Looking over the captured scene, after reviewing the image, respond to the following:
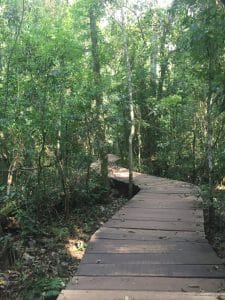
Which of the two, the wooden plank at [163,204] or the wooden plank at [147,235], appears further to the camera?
the wooden plank at [163,204]

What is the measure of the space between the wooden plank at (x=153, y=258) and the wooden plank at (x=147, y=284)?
0.48m

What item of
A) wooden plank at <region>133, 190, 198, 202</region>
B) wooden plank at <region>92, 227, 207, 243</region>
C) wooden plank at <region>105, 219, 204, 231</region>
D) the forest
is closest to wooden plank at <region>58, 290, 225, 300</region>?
the forest

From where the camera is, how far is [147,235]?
5.59 m

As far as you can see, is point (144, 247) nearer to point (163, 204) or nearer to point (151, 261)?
point (151, 261)

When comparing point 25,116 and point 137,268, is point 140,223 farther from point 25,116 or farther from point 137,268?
point 25,116

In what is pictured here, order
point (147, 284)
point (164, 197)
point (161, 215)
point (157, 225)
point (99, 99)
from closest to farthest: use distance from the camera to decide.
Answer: point (147, 284), point (157, 225), point (161, 215), point (164, 197), point (99, 99)

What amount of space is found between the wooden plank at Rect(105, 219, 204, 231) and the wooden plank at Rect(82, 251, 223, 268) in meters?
1.11

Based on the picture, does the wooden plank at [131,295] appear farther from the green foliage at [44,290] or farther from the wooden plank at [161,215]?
the wooden plank at [161,215]

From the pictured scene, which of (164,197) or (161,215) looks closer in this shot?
(161,215)

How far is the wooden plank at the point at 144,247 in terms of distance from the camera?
4871 mm

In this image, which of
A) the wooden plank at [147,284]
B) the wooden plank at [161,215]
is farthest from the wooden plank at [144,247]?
the wooden plank at [161,215]

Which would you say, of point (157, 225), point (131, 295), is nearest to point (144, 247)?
point (157, 225)

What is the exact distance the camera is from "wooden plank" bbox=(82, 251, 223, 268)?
4.45m

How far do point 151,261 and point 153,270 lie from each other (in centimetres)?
30
